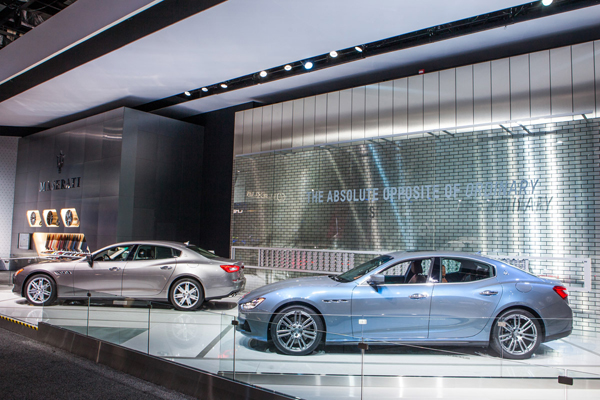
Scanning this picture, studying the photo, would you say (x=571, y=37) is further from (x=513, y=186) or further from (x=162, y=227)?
(x=162, y=227)

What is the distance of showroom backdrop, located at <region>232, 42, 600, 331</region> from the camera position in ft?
22.9

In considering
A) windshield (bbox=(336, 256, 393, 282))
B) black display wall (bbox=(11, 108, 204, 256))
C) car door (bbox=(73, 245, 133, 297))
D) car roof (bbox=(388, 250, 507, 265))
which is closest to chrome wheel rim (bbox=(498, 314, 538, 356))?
car roof (bbox=(388, 250, 507, 265))

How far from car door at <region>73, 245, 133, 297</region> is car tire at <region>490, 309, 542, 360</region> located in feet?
21.3

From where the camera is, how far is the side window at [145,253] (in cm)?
824

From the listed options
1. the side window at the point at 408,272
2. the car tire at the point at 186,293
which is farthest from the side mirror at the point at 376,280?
the car tire at the point at 186,293

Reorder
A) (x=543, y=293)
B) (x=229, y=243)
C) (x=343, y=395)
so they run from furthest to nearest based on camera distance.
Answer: (x=229, y=243), (x=543, y=293), (x=343, y=395)

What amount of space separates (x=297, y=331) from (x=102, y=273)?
5210 millimetres

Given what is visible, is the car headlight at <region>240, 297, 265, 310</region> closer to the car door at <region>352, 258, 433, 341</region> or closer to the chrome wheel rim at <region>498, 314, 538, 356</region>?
the car door at <region>352, 258, 433, 341</region>

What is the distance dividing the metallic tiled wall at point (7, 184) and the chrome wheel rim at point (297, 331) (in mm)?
15312

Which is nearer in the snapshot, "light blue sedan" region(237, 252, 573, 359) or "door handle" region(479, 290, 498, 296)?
"light blue sedan" region(237, 252, 573, 359)

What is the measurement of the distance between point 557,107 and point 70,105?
12.3m

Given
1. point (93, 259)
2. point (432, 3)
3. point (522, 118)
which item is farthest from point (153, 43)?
point (522, 118)

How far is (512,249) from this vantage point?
7.40 metres

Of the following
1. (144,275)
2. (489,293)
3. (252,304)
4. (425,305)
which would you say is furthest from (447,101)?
(144,275)
